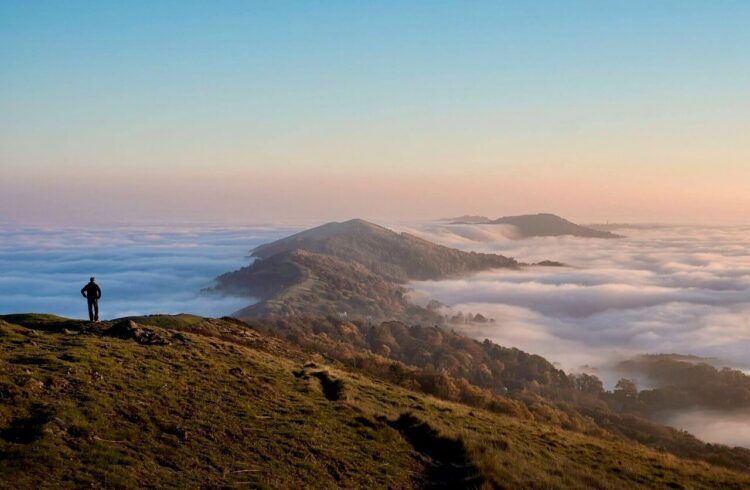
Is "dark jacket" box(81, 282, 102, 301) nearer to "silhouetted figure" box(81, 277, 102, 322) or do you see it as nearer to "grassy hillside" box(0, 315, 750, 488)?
"silhouetted figure" box(81, 277, 102, 322)

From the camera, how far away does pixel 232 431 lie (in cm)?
1852

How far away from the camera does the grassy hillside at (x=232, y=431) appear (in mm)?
14688

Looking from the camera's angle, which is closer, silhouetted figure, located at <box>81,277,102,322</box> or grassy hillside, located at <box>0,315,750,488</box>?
grassy hillside, located at <box>0,315,750,488</box>

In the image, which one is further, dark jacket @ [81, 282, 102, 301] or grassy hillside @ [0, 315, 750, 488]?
dark jacket @ [81, 282, 102, 301]

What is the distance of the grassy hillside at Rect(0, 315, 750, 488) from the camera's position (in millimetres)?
14688

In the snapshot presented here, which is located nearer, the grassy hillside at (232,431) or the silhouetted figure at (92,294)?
the grassy hillside at (232,431)

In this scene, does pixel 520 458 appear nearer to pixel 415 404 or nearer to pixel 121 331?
pixel 415 404

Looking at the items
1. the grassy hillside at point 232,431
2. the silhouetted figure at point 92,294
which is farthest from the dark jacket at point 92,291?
the grassy hillside at point 232,431

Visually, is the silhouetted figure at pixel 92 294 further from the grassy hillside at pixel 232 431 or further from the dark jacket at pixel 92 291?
the grassy hillside at pixel 232 431

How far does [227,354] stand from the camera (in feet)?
97.0

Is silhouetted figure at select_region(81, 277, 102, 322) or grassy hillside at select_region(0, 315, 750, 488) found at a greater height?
silhouetted figure at select_region(81, 277, 102, 322)

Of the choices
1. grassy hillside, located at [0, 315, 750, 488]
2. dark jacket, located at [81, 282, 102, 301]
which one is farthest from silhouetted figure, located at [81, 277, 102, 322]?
grassy hillside, located at [0, 315, 750, 488]

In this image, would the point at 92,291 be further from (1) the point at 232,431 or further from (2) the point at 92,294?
(1) the point at 232,431

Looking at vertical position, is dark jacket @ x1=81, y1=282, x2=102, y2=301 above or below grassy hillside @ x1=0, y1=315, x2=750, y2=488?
above
